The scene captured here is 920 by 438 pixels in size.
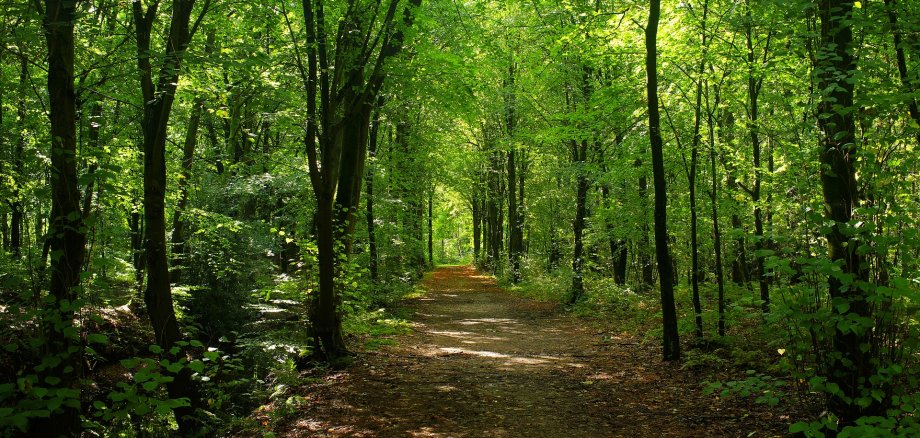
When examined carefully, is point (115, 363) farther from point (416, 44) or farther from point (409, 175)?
point (409, 175)

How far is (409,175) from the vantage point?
22.7m

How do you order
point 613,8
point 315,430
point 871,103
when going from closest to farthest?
point 871,103 → point 315,430 → point 613,8

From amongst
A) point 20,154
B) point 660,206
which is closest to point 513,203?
point 660,206

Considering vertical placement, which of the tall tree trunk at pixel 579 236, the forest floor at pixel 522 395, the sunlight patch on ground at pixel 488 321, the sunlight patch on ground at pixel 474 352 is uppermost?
the tall tree trunk at pixel 579 236

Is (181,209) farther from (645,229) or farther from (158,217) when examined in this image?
(645,229)

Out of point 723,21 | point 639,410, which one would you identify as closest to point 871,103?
point 639,410

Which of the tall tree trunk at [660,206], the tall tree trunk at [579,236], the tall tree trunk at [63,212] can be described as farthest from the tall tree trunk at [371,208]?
the tall tree trunk at [63,212]

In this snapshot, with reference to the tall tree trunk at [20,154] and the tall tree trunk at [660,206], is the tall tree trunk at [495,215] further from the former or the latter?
the tall tree trunk at [20,154]

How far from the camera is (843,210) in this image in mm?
4551

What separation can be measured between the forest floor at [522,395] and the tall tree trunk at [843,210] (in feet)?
3.35

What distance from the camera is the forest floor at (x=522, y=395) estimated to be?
581 cm

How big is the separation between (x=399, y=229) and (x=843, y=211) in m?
16.0

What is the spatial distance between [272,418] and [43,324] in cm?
287

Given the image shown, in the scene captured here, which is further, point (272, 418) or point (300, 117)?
point (300, 117)
